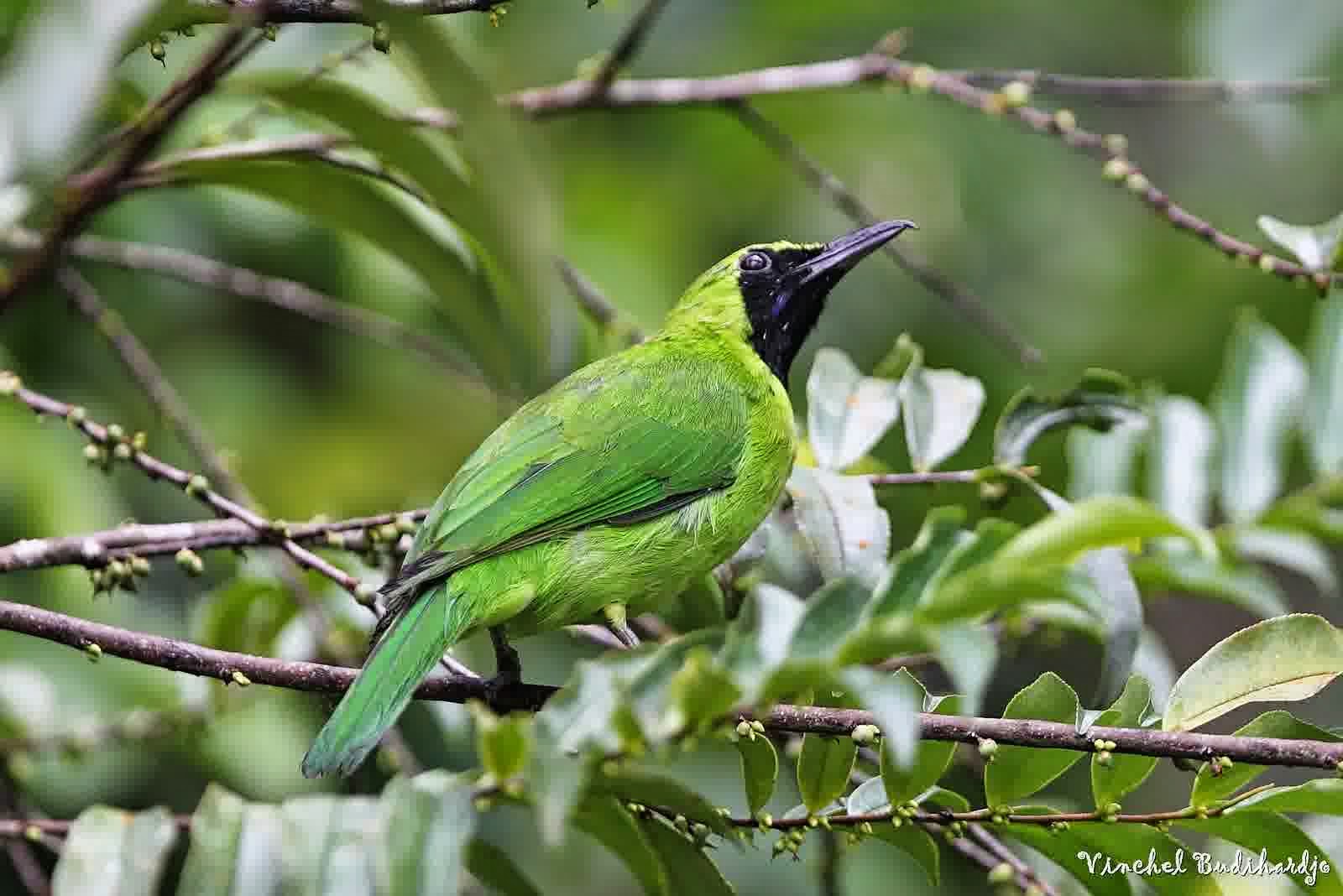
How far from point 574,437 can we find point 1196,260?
3.87m

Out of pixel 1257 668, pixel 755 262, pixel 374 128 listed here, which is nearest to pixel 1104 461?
pixel 755 262

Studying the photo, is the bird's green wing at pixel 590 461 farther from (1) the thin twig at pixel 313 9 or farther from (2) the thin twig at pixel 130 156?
(1) the thin twig at pixel 313 9

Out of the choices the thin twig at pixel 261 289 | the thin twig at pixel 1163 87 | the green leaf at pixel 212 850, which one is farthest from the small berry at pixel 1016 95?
the green leaf at pixel 212 850

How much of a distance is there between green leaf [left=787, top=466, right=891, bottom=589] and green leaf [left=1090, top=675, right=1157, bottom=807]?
0.60 m

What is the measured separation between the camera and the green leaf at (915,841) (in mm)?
2422

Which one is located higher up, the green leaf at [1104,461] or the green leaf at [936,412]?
the green leaf at [936,412]

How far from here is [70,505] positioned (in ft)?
13.3

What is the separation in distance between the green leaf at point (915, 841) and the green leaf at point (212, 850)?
38.6 inches

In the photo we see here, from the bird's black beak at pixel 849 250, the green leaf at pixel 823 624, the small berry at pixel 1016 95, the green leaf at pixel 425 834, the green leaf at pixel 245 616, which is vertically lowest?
the green leaf at pixel 245 616

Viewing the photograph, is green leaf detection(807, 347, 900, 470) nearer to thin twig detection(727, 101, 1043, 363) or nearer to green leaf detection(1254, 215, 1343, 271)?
thin twig detection(727, 101, 1043, 363)

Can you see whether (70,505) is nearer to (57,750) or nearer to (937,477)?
(57,750)

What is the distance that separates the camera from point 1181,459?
3.60 metres

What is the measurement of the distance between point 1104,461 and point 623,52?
1.50m

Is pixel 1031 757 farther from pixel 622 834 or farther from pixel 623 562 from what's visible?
pixel 623 562
